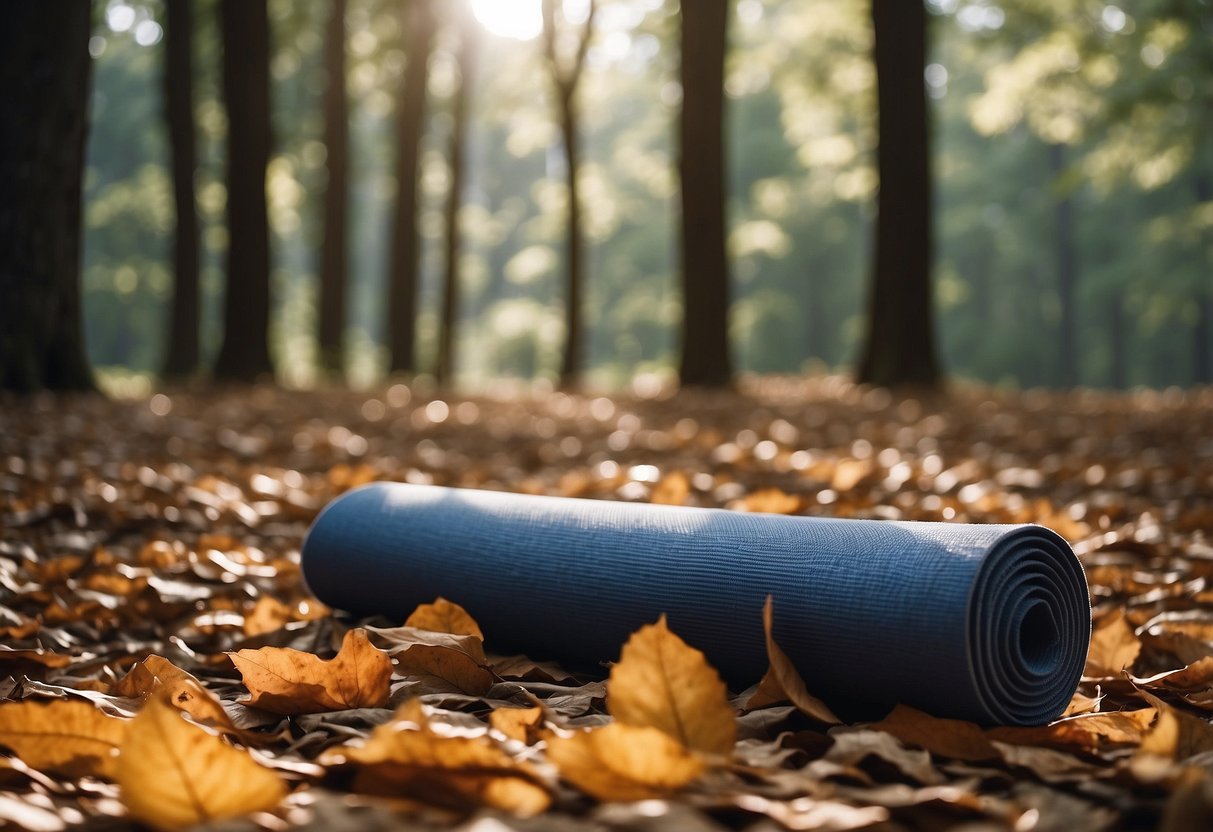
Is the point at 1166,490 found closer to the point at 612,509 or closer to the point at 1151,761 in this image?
the point at 612,509

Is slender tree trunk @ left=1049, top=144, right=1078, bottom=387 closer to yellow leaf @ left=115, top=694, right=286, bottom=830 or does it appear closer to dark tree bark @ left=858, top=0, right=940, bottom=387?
dark tree bark @ left=858, top=0, right=940, bottom=387

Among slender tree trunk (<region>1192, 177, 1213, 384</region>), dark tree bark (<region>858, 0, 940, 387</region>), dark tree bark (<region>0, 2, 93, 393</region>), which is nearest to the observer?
dark tree bark (<region>0, 2, 93, 393</region>)

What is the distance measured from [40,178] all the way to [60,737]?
599 cm

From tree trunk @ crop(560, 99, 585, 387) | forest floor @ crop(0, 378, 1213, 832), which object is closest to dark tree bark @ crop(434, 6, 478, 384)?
tree trunk @ crop(560, 99, 585, 387)

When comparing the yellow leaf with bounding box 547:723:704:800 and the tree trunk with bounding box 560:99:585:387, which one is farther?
the tree trunk with bounding box 560:99:585:387

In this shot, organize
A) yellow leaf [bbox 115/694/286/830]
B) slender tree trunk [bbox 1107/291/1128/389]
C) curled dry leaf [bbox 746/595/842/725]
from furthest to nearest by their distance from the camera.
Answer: slender tree trunk [bbox 1107/291/1128/389], curled dry leaf [bbox 746/595/842/725], yellow leaf [bbox 115/694/286/830]

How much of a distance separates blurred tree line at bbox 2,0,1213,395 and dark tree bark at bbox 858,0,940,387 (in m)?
0.03

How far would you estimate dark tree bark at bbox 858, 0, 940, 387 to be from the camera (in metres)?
9.61

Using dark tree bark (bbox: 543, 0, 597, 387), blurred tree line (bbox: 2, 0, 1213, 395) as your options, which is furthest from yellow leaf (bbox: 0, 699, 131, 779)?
dark tree bark (bbox: 543, 0, 597, 387)

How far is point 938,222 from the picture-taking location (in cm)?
3756

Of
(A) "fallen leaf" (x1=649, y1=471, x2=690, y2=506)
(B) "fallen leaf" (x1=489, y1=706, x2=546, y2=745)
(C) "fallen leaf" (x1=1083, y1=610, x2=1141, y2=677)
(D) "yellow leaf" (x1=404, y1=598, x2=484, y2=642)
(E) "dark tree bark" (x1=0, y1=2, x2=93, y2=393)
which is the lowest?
(C) "fallen leaf" (x1=1083, y1=610, x2=1141, y2=677)

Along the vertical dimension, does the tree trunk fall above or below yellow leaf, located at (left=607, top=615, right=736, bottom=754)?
above

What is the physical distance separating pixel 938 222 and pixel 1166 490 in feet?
117

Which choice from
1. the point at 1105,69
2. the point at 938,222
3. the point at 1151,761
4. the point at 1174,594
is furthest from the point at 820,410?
the point at 938,222
